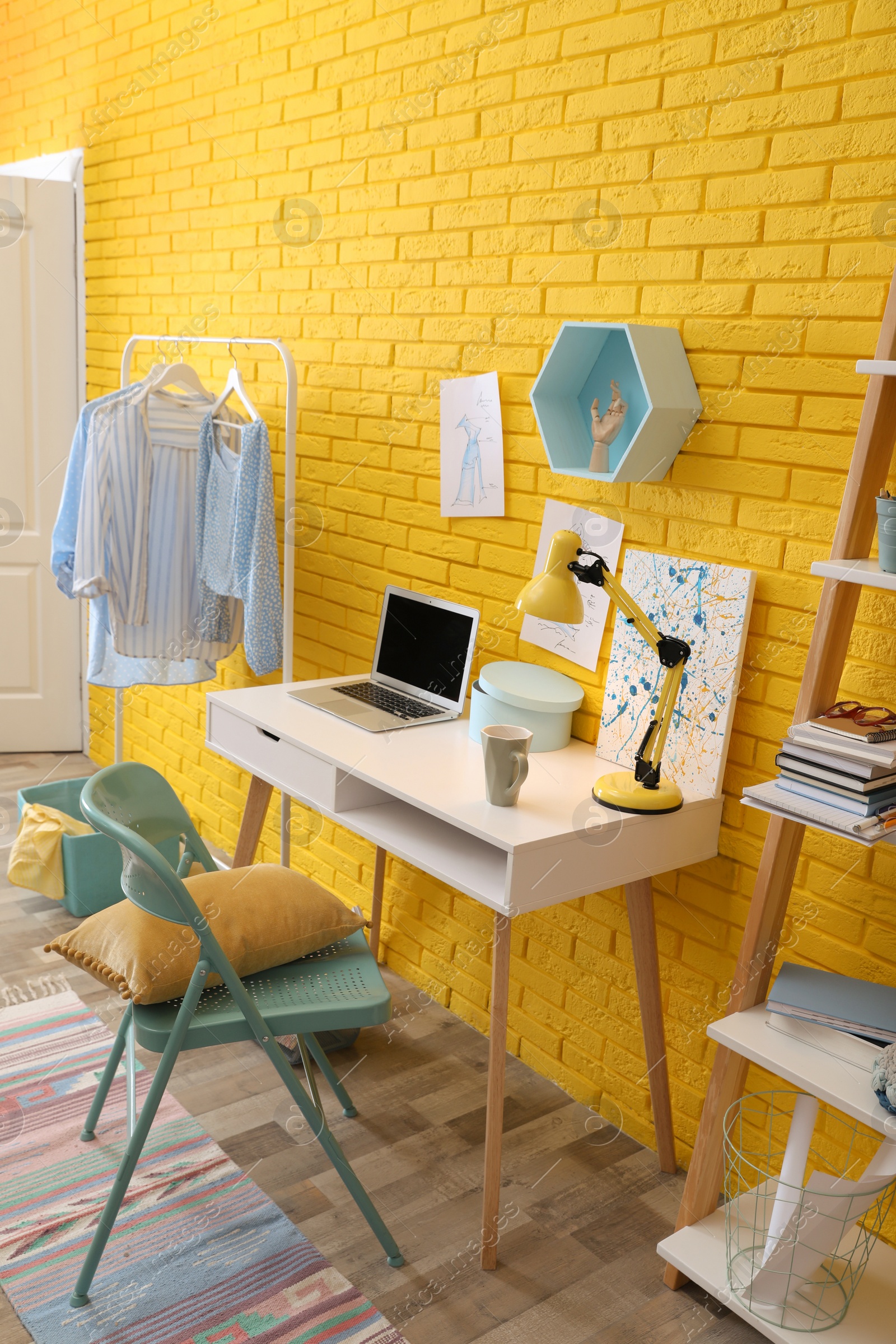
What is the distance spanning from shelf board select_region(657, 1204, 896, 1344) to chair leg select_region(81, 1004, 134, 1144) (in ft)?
3.31

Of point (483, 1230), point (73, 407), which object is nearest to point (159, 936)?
point (483, 1230)

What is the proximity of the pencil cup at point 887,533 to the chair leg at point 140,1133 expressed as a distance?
119cm

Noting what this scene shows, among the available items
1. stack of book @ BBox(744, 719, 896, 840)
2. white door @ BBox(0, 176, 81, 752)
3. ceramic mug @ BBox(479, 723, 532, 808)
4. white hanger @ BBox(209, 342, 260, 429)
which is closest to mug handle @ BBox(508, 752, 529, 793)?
ceramic mug @ BBox(479, 723, 532, 808)

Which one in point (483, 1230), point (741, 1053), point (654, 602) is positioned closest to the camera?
point (741, 1053)

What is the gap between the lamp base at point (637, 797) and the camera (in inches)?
77.2

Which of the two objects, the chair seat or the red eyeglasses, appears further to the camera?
the chair seat

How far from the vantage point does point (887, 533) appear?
5.08ft

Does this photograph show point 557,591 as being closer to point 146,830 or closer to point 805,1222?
→ point 146,830

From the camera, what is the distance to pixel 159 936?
5.99 ft

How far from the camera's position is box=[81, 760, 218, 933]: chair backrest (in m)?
1.69

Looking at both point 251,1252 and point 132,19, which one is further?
point 132,19

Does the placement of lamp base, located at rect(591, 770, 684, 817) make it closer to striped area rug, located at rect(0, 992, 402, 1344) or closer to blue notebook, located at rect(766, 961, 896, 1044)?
blue notebook, located at rect(766, 961, 896, 1044)

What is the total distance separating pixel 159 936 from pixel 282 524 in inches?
67.5

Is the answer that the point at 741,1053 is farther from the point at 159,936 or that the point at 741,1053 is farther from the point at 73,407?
the point at 73,407
